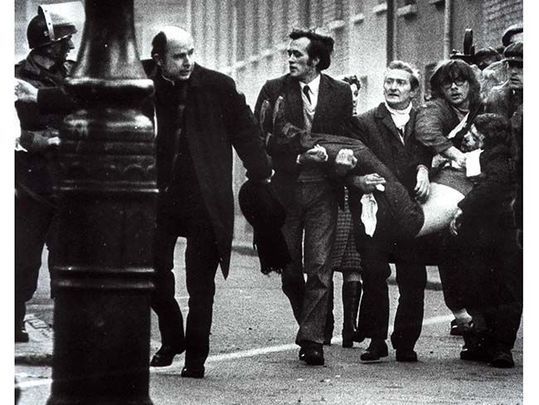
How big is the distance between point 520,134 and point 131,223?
265cm

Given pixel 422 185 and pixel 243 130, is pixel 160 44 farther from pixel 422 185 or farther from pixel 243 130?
pixel 422 185

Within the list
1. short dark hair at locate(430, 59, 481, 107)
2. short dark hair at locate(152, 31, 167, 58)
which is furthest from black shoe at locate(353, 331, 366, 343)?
short dark hair at locate(152, 31, 167, 58)

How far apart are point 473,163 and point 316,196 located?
0.70 metres

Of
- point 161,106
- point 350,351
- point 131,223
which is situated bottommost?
point 350,351

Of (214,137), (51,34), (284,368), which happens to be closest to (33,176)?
(51,34)

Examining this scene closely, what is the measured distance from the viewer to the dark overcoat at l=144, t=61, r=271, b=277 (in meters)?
7.74

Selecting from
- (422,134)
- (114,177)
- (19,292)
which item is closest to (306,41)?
(422,134)

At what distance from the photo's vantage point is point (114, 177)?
18.2 feet

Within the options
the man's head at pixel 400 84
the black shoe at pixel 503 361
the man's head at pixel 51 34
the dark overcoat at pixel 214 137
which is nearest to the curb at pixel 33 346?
the man's head at pixel 51 34

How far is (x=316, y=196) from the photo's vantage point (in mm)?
8422

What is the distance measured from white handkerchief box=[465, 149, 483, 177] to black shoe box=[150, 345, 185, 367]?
4.95ft

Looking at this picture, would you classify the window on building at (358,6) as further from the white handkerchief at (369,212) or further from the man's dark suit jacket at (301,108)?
the white handkerchief at (369,212)
